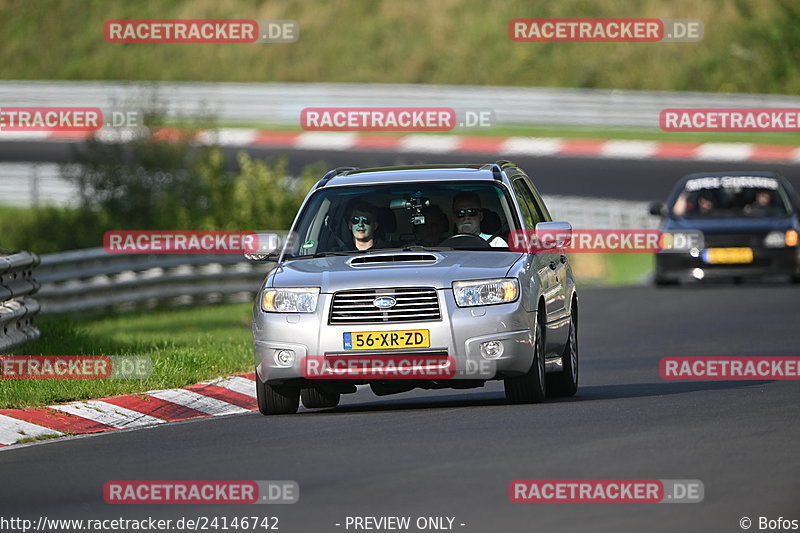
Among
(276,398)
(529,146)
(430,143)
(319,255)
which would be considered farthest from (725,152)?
(276,398)

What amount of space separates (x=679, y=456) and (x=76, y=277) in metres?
15.4

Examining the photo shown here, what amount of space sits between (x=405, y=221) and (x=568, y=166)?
28.1m

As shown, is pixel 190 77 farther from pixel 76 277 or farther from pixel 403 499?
pixel 403 499

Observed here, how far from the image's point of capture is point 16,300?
1545cm

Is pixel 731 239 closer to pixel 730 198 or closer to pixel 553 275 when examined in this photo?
pixel 730 198

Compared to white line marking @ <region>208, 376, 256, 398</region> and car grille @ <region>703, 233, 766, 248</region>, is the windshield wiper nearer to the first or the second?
white line marking @ <region>208, 376, 256, 398</region>

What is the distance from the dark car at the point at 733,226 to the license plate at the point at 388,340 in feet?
46.5

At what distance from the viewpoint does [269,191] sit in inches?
1216

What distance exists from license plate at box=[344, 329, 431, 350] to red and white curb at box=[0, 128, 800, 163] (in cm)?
2828

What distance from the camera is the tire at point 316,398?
13250mm

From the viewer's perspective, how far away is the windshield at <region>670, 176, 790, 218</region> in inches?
1024

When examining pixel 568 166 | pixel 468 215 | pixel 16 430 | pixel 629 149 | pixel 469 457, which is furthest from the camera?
pixel 629 149

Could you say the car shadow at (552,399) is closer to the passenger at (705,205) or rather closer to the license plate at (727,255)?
the license plate at (727,255)

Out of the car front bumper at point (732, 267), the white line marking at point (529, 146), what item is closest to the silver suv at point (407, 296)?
the car front bumper at point (732, 267)
